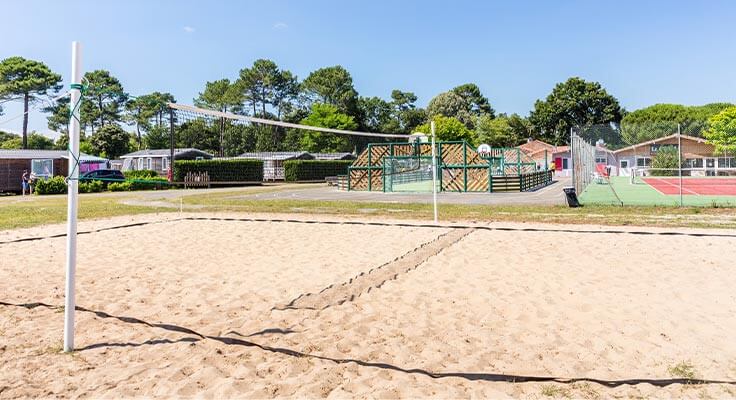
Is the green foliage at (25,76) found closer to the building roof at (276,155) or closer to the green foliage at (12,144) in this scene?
the green foliage at (12,144)

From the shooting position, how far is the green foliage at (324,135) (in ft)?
205

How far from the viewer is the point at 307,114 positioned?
73250 millimetres

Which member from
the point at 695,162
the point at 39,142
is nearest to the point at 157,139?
the point at 39,142

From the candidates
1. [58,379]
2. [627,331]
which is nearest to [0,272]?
[58,379]

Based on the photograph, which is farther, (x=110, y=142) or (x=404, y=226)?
(x=110, y=142)

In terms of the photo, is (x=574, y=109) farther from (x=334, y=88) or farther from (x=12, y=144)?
(x=12, y=144)

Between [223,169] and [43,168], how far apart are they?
12.0 m

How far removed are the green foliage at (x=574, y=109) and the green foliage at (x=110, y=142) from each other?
59874 mm

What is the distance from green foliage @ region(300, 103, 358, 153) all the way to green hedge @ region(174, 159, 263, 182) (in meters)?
21.6

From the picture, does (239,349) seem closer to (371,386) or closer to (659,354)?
(371,386)

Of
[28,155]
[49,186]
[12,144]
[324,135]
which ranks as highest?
[324,135]

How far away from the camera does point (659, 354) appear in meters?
3.56

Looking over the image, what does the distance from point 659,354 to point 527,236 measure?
20.2 feet

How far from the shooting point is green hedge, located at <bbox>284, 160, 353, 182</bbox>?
44.8m
